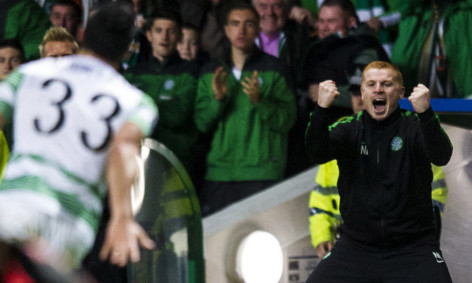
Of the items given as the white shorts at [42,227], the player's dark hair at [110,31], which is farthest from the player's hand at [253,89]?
the white shorts at [42,227]

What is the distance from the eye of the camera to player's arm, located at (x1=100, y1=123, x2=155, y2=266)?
476cm

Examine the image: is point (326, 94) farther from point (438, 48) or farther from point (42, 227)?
point (438, 48)

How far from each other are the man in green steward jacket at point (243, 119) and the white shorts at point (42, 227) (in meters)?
3.38

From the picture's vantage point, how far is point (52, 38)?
726 centimetres

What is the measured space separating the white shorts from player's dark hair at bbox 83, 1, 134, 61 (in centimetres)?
88

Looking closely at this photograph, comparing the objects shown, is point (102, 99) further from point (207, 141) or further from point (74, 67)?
point (207, 141)

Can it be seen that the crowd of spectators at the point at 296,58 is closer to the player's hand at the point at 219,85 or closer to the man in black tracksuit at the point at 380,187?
the player's hand at the point at 219,85

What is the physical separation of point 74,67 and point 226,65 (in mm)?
3411

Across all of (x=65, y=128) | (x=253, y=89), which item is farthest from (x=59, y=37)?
(x=65, y=128)

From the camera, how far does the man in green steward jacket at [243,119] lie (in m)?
8.21

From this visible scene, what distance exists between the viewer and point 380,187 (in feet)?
20.8

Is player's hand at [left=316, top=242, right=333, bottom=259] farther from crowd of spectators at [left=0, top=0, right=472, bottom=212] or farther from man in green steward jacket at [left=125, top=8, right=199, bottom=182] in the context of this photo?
man in green steward jacket at [left=125, top=8, right=199, bottom=182]

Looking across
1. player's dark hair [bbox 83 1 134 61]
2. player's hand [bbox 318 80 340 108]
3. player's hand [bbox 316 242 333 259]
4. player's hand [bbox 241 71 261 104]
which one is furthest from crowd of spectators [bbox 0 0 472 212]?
player's dark hair [bbox 83 1 134 61]

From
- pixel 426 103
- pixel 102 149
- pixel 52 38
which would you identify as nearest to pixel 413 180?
pixel 426 103
